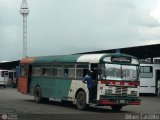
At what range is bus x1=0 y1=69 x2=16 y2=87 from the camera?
67169mm

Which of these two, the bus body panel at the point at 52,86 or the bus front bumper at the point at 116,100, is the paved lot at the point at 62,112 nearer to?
the bus front bumper at the point at 116,100

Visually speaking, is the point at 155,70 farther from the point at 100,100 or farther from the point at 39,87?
the point at 100,100

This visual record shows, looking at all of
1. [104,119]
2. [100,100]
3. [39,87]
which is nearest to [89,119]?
[104,119]

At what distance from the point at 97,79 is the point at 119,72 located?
103cm

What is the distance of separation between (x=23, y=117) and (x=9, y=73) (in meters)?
51.5

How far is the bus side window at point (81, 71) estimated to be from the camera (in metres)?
24.1

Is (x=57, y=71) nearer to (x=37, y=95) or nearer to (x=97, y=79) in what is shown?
(x=37, y=95)

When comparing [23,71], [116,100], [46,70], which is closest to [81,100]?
[116,100]

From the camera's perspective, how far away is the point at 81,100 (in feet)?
79.0

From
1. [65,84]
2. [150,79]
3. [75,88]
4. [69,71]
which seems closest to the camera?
[75,88]

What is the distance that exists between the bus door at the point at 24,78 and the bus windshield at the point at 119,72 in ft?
27.4

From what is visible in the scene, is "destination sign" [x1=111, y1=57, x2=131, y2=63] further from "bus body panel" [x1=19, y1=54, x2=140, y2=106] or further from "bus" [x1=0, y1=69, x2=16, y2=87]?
"bus" [x1=0, y1=69, x2=16, y2=87]

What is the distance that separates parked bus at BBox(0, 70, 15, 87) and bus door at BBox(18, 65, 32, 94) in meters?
34.8

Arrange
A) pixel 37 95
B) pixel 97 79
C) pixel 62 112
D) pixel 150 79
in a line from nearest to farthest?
pixel 62 112, pixel 97 79, pixel 37 95, pixel 150 79
